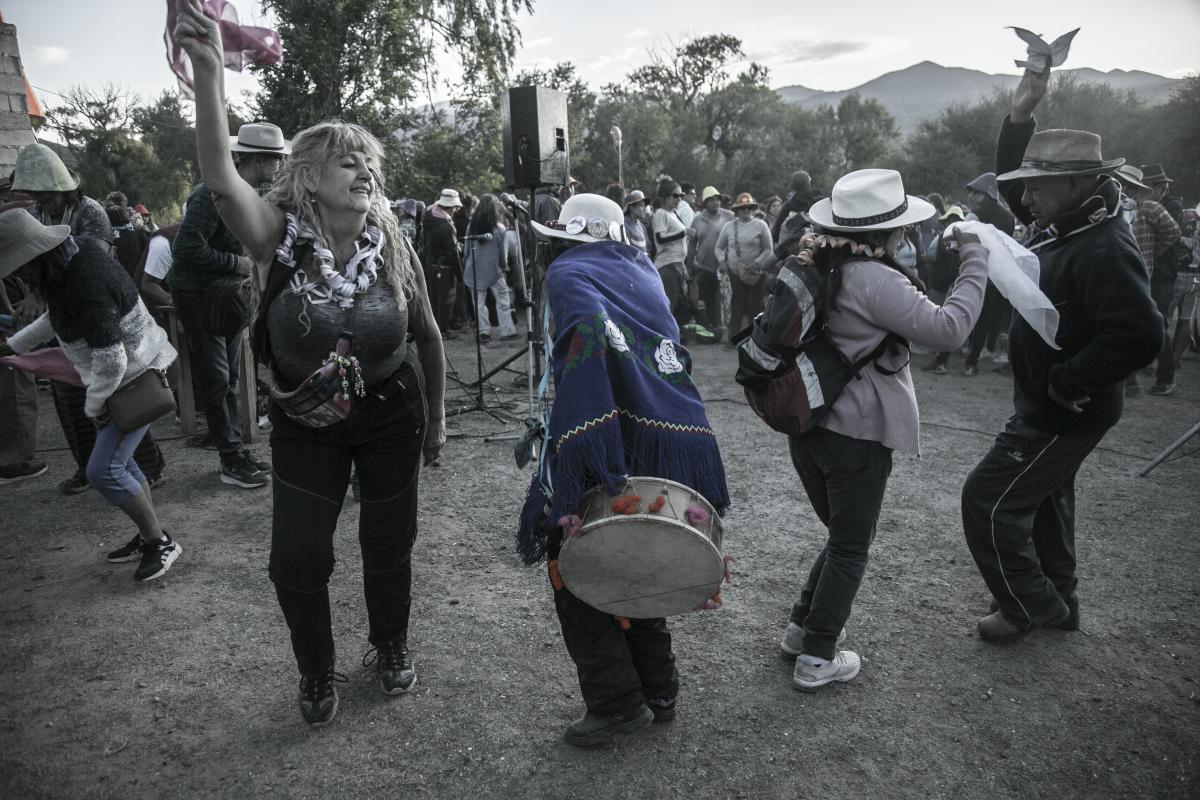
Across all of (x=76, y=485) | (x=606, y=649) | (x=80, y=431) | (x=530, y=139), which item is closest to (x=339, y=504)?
(x=606, y=649)

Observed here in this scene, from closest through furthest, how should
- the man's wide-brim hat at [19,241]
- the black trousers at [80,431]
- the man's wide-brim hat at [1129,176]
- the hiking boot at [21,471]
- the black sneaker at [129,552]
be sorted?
the man's wide-brim hat at [19,241]
the black sneaker at [129,552]
the black trousers at [80,431]
the hiking boot at [21,471]
the man's wide-brim hat at [1129,176]

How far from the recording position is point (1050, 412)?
3025 mm

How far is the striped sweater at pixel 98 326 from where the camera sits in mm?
3556

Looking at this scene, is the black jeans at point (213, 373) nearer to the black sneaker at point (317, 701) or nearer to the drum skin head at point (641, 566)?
the black sneaker at point (317, 701)

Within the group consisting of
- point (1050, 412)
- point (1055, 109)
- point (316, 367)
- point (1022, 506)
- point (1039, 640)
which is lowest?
point (1039, 640)

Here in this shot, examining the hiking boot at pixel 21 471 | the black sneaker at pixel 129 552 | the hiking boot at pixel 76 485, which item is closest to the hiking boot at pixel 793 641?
the black sneaker at pixel 129 552

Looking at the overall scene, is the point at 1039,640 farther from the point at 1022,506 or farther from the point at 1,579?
the point at 1,579

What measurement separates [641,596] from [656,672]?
53 cm

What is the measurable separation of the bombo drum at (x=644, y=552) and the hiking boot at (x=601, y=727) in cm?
45

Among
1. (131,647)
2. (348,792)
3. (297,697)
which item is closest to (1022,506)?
(348,792)

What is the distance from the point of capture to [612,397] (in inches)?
90.8

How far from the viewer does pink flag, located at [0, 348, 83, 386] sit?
3821 millimetres

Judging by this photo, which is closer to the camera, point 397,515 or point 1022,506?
point 397,515

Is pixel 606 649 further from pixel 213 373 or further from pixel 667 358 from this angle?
pixel 213 373
